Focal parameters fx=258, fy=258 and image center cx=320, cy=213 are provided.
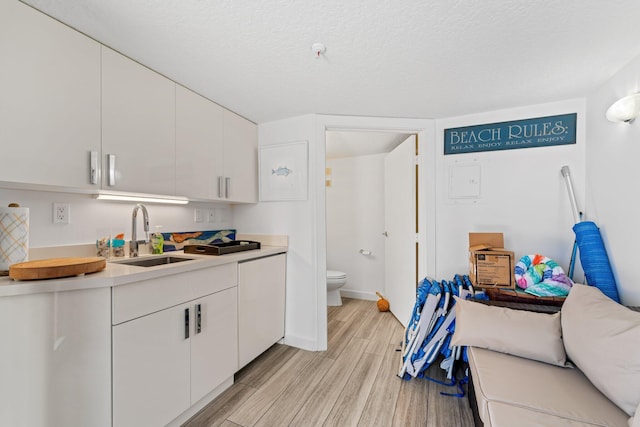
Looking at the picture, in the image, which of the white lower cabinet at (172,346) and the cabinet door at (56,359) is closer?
the cabinet door at (56,359)

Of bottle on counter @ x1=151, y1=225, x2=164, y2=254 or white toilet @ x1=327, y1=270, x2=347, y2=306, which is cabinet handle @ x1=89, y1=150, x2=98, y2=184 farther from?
white toilet @ x1=327, y1=270, x2=347, y2=306

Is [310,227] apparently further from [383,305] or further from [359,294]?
[359,294]

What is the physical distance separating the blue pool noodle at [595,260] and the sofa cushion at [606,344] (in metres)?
0.43

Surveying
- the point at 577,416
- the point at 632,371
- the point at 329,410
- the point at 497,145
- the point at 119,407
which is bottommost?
the point at 329,410

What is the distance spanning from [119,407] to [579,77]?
10.8 ft

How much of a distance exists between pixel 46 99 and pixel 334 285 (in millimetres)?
2992

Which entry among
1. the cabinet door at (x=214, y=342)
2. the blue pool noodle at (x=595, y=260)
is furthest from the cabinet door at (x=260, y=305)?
the blue pool noodle at (x=595, y=260)

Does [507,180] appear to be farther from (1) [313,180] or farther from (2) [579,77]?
(1) [313,180]

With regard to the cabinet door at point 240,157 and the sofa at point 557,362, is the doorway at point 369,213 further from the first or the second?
the sofa at point 557,362

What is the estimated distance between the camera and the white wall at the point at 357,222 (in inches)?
149

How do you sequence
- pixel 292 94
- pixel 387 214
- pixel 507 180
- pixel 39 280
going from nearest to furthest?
pixel 39 280, pixel 292 94, pixel 507 180, pixel 387 214

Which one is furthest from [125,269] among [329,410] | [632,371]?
[632,371]

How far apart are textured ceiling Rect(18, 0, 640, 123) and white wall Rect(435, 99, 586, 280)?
0.36m

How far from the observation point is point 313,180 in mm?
2391
